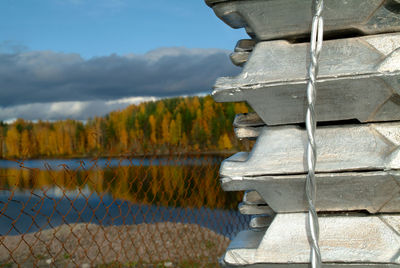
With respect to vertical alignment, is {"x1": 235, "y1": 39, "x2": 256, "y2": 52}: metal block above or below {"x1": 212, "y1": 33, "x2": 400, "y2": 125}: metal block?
above

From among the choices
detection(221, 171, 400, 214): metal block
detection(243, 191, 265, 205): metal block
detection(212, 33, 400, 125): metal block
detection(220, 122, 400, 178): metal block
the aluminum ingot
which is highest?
the aluminum ingot

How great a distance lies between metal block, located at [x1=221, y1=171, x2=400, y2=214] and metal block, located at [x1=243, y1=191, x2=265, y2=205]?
164 mm

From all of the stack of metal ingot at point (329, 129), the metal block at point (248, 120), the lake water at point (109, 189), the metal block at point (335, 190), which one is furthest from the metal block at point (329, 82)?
the lake water at point (109, 189)

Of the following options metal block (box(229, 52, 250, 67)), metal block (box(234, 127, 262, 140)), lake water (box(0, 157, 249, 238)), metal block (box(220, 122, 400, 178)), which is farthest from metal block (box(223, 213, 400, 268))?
lake water (box(0, 157, 249, 238))

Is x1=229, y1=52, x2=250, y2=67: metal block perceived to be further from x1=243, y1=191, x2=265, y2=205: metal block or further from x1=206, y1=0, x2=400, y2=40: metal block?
x1=243, y1=191, x2=265, y2=205: metal block

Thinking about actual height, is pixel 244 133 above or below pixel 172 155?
above

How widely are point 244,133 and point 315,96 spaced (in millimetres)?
431

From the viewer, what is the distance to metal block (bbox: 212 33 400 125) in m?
1.51

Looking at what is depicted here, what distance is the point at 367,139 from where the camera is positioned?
157 centimetres

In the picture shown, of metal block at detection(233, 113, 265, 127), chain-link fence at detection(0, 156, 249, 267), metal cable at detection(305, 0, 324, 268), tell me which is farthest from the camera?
chain-link fence at detection(0, 156, 249, 267)

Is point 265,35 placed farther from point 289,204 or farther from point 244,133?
point 289,204

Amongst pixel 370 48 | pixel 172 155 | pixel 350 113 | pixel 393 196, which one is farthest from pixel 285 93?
pixel 172 155

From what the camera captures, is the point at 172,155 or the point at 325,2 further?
the point at 172,155

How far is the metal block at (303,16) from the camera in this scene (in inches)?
61.1
